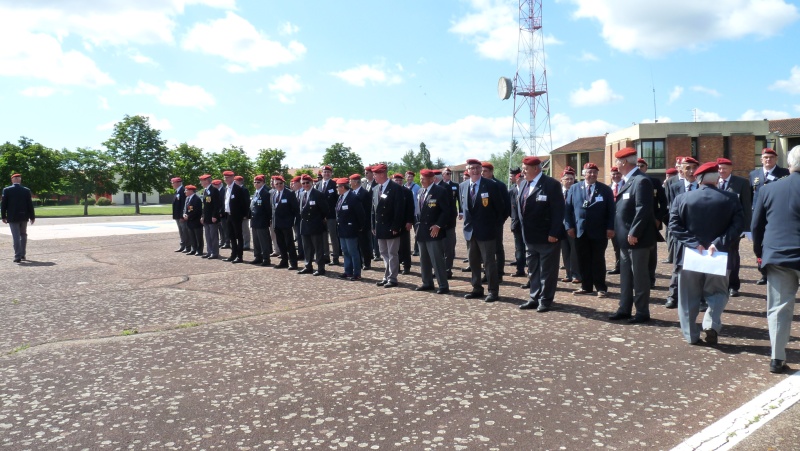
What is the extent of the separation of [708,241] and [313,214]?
7423 millimetres

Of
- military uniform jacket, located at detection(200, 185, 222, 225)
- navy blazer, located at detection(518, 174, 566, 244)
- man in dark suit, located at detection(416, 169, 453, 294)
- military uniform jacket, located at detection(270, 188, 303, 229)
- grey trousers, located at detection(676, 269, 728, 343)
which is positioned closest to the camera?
grey trousers, located at detection(676, 269, 728, 343)

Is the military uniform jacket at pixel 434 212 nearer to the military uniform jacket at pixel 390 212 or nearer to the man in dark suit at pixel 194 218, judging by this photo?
the military uniform jacket at pixel 390 212

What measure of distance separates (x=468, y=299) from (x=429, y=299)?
574 millimetres

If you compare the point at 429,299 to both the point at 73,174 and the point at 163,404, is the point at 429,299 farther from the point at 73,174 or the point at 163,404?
the point at 73,174

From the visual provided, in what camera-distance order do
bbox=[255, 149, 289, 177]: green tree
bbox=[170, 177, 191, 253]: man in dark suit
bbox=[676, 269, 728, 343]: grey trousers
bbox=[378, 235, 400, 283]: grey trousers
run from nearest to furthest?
bbox=[676, 269, 728, 343]: grey trousers
bbox=[378, 235, 400, 283]: grey trousers
bbox=[170, 177, 191, 253]: man in dark suit
bbox=[255, 149, 289, 177]: green tree

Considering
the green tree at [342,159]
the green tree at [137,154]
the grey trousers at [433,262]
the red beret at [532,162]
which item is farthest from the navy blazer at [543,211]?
the green tree at [342,159]

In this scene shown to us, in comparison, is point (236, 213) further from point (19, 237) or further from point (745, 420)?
point (745, 420)

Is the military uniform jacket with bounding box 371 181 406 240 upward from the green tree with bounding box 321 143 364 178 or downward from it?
downward

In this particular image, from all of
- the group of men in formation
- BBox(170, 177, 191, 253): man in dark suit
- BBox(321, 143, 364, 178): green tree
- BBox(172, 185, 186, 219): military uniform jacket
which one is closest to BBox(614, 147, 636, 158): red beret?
the group of men in formation

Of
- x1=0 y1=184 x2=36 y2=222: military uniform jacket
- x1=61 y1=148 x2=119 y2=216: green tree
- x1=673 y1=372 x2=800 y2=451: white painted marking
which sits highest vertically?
x1=61 y1=148 x2=119 y2=216: green tree

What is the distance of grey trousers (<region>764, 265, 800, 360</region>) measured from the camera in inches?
195

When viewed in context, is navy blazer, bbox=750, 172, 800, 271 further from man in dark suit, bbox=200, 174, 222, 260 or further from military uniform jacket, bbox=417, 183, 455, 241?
man in dark suit, bbox=200, 174, 222, 260

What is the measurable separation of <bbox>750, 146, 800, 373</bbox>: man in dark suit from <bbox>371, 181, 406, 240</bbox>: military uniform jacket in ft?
19.6

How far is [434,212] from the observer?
936 cm
